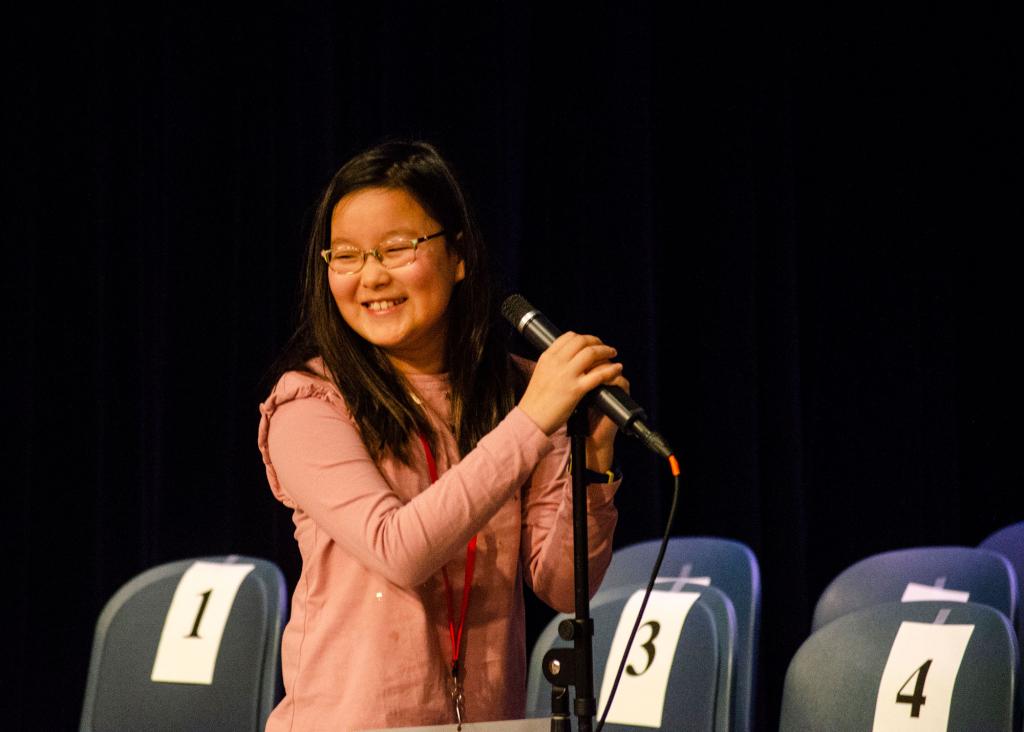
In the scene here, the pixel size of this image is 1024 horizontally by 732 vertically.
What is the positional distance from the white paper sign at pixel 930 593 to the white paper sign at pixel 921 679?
66 centimetres

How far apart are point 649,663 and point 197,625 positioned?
1.05m

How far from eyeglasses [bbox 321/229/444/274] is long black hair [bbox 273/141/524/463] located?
0.06 metres

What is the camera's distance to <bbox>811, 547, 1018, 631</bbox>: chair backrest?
8.47ft

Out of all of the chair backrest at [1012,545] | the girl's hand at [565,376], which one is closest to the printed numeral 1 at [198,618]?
the girl's hand at [565,376]

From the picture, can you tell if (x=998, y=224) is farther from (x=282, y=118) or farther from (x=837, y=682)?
(x=282, y=118)

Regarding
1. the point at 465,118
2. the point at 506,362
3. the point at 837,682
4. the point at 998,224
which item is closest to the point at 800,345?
the point at 998,224

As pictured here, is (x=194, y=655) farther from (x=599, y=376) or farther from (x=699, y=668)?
(x=599, y=376)

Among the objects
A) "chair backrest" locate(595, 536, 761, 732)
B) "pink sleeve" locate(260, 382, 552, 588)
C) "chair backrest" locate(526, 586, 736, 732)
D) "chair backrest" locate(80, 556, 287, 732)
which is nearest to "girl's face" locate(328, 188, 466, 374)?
"pink sleeve" locate(260, 382, 552, 588)

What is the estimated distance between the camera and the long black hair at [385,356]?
163 cm

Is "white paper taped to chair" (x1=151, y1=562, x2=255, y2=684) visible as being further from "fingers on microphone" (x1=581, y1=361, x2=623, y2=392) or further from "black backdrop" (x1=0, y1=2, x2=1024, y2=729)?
"fingers on microphone" (x1=581, y1=361, x2=623, y2=392)

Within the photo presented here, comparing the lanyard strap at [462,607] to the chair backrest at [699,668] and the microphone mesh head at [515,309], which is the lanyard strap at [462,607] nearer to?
the microphone mesh head at [515,309]

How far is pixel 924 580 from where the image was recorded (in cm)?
Answer: 270

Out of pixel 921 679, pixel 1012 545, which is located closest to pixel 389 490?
pixel 921 679

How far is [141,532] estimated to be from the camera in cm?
372
